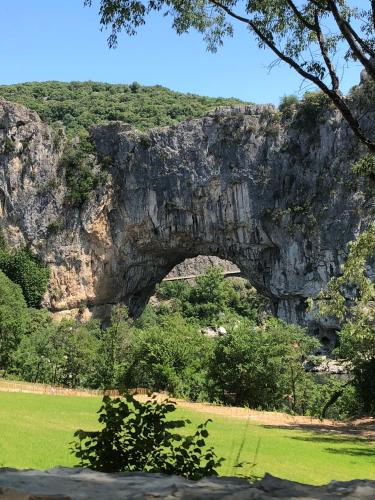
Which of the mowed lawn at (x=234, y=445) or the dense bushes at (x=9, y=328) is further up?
the dense bushes at (x=9, y=328)

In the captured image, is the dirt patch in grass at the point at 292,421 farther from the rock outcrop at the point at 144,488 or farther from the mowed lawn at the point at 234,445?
the rock outcrop at the point at 144,488

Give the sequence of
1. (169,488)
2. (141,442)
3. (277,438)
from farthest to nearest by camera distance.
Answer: (277,438) → (141,442) → (169,488)

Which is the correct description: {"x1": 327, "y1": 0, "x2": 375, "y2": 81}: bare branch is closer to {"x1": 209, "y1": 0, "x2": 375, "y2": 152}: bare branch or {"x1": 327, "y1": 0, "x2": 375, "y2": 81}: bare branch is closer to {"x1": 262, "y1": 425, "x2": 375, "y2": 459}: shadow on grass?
{"x1": 209, "y1": 0, "x2": 375, "y2": 152}: bare branch

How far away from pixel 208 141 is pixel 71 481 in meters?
41.7

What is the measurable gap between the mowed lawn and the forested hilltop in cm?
5055

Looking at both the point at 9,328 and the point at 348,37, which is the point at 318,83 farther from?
the point at 9,328

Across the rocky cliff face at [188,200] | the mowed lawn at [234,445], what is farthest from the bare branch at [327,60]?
the rocky cliff face at [188,200]

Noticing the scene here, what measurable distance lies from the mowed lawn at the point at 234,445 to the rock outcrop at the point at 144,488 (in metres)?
2.43

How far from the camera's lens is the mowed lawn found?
25.0 feet

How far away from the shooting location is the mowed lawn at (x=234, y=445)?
7.63 meters

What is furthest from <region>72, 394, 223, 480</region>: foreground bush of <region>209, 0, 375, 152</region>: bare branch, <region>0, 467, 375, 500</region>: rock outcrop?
<region>209, 0, 375, 152</region>: bare branch

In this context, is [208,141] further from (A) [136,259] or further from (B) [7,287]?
(B) [7,287]

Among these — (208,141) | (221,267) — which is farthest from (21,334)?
(221,267)

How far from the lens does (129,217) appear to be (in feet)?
145
